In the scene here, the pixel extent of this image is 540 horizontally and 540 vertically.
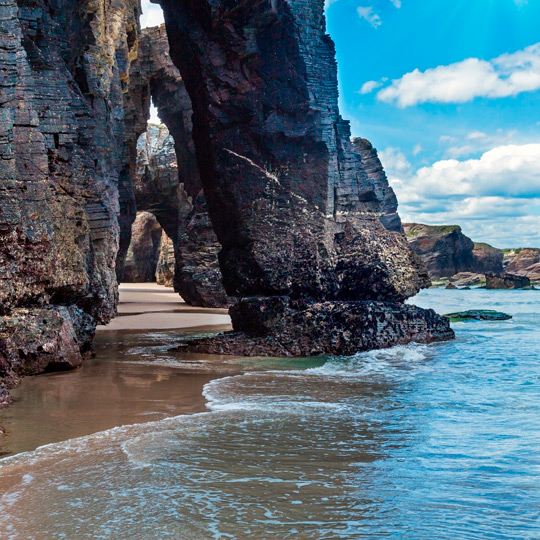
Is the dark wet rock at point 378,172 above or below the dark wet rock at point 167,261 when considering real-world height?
above

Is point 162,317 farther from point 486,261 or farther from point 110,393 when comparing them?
point 486,261

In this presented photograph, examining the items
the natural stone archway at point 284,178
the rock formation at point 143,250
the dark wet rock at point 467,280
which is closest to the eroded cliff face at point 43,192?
the natural stone archway at point 284,178

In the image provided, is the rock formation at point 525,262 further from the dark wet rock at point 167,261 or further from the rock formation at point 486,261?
the dark wet rock at point 167,261

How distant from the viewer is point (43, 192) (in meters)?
7.38

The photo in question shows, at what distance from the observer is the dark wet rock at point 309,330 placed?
30.5ft

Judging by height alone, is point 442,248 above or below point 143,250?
above

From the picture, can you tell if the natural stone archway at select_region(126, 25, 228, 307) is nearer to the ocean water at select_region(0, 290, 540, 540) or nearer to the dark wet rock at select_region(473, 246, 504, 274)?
the ocean water at select_region(0, 290, 540, 540)

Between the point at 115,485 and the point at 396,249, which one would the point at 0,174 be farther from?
the point at 396,249

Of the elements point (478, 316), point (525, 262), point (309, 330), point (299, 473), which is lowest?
point (478, 316)

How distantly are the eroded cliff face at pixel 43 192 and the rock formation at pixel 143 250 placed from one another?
90.2 feet

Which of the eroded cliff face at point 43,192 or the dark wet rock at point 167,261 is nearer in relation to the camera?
the eroded cliff face at point 43,192

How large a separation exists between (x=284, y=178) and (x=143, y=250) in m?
30.7

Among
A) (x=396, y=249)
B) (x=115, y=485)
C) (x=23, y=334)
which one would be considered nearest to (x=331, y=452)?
(x=115, y=485)

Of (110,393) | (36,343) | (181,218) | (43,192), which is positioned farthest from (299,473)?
(181,218)
